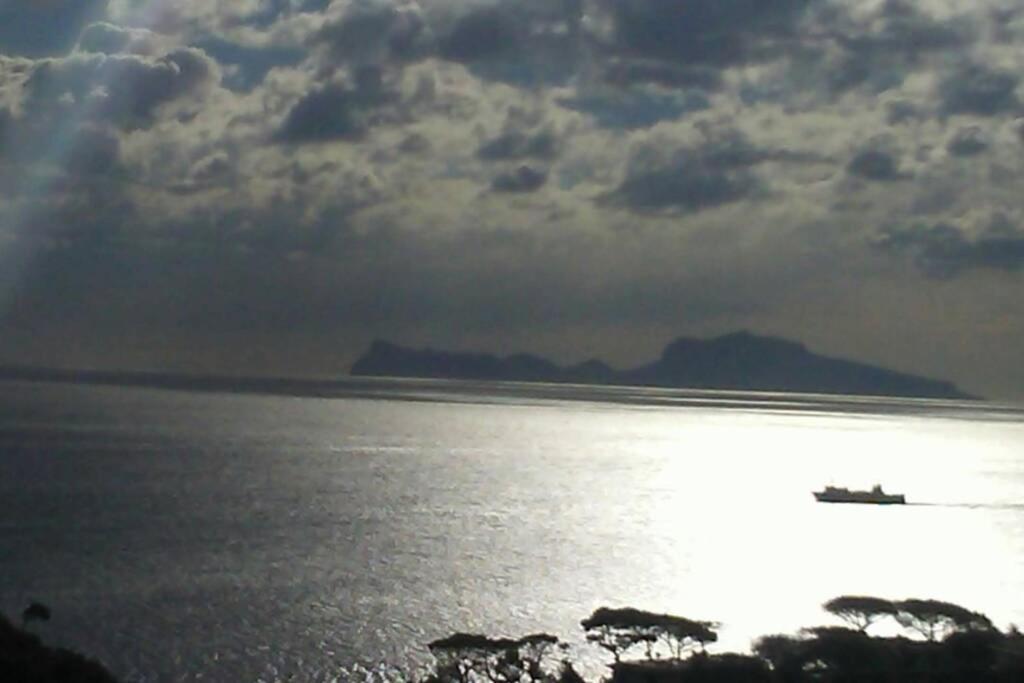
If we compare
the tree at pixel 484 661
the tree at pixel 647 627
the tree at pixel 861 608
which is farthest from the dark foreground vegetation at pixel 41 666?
the tree at pixel 861 608

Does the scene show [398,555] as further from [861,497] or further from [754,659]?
[861,497]

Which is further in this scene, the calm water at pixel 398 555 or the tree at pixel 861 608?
the calm water at pixel 398 555

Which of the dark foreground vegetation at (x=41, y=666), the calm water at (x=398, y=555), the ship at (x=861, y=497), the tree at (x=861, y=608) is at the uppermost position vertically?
the tree at (x=861, y=608)

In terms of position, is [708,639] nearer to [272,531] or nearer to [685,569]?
[685,569]

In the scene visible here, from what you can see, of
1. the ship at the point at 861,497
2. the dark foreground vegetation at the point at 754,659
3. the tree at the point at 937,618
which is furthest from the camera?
the ship at the point at 861,497

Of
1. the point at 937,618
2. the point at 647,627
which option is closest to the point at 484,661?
the point at 647,627

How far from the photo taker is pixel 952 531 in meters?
141

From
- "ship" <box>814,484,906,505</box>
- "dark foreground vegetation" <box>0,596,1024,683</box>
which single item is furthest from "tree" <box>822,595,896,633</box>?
"ship" <box>814,484,906,505</box>

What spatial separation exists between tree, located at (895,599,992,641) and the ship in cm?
11225

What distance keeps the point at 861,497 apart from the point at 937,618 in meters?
116

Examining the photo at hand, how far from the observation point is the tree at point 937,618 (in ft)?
190

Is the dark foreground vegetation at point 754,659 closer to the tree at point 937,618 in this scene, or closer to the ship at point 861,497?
the tree at point 937,618

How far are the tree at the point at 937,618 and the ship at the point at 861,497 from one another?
112249mm

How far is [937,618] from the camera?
6106 cm
